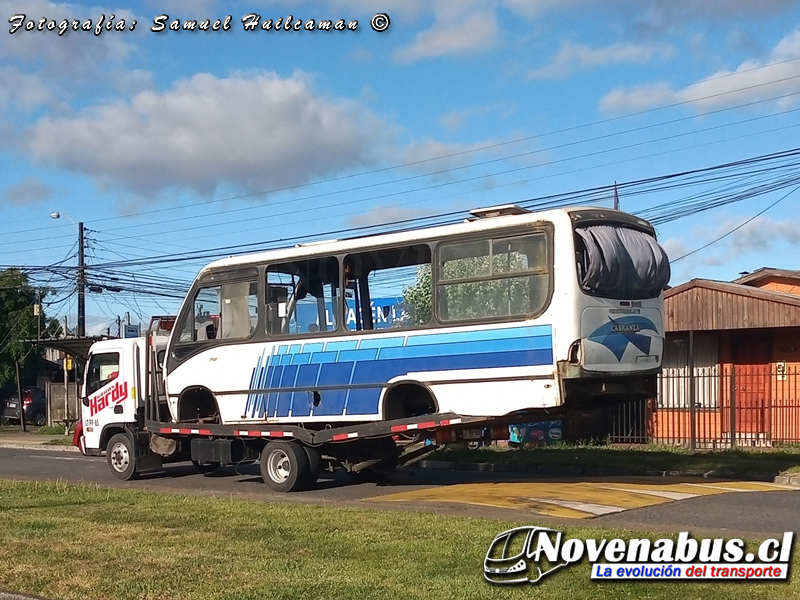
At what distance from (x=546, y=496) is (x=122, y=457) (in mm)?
8115

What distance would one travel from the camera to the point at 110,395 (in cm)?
1823

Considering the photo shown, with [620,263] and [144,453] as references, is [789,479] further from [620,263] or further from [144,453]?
[144,453]

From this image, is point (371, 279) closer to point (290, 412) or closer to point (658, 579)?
point (290, 412)

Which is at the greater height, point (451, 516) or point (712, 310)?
point (712, 310)

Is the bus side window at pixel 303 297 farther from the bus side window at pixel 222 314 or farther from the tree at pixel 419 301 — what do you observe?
the tree at pixel 419 301

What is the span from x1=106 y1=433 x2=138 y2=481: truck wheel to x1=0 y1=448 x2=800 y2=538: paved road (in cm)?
19

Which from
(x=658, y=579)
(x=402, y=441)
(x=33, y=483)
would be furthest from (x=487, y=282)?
(x=33, y=483)

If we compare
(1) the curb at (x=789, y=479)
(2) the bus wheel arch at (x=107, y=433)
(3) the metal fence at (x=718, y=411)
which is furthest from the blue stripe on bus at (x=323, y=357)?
(3) the metal fence at (x=718, y=411)

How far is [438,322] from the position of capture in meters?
13.4

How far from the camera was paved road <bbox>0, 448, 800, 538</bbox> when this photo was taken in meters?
11.2

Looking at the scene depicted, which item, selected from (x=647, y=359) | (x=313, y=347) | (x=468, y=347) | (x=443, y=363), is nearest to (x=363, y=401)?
(x=313, y=347)

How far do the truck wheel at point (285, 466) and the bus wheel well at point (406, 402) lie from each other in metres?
1.79

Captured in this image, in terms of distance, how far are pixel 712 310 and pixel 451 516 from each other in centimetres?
1305

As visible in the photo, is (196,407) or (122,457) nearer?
(196,407)
